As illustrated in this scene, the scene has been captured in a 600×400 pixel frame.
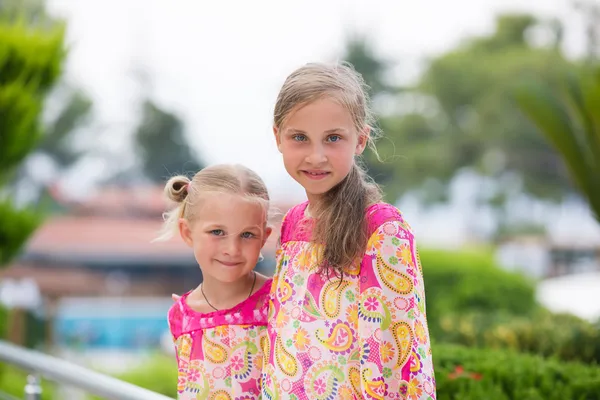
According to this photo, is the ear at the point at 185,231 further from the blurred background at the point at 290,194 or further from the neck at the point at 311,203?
the blurred background at the point at 290,194

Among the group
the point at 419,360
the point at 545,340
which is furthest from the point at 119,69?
the point at 419,360

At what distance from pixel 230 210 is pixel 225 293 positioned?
0.66 ft

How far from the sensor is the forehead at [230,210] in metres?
1.88

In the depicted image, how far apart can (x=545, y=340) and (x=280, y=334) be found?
2717 millimetres

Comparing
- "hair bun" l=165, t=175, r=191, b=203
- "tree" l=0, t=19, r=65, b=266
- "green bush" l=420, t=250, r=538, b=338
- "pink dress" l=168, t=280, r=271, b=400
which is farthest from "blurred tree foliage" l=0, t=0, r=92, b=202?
"pink dress" l=168, t=280, r=271, b=400

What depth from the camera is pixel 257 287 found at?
1976 mm

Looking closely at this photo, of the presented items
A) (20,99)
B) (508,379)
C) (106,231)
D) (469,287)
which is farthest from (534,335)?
(106,231)

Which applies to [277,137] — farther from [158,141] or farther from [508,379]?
[158,141]

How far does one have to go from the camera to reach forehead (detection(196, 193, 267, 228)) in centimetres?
188

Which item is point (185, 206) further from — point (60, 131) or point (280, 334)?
point (60, 131)

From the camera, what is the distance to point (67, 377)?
252 centimetres

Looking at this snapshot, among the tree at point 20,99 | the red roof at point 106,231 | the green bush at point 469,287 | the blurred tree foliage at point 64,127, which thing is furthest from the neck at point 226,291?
the blurred tree foliage at point 64,127

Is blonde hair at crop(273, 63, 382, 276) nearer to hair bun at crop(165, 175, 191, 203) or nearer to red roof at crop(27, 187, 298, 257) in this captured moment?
hair bun at crop(165, 175, 191, 203)

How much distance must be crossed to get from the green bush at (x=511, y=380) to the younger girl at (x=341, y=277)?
94 cm
